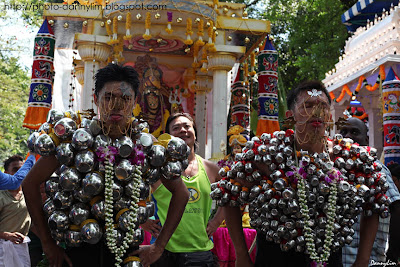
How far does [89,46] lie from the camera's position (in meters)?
10.2

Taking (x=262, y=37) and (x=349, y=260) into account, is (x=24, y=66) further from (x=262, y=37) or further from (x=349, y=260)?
(x=349, y=260)

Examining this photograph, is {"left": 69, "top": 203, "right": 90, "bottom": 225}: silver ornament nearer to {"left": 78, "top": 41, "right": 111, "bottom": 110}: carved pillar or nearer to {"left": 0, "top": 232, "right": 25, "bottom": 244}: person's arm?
{"left": 0, "top": 232, "right": 25, "bottom": 244}: person's arm

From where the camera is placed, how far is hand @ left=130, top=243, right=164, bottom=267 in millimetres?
3109

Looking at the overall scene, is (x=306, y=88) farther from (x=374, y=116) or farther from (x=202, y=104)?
(x=374, y=116)

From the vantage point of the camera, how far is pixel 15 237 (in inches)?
225

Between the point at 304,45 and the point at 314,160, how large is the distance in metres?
19.9

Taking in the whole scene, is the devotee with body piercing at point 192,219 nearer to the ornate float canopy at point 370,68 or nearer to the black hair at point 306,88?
the black hair at point 306,88

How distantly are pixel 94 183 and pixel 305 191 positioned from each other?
1.30 metres

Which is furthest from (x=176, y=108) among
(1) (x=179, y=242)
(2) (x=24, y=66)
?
(2) (x=24, y=66)

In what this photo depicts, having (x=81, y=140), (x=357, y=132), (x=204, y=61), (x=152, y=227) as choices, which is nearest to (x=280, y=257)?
(x=152, y=227)

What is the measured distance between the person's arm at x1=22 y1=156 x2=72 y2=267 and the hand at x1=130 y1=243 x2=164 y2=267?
419 mm

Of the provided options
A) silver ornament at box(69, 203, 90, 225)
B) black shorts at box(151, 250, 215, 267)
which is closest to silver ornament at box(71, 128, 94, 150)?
silver ornament at box(69, 203, 90, 225)

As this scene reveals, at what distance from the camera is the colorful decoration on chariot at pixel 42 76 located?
9.84m

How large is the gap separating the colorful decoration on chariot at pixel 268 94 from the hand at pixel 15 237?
19.9 feet
